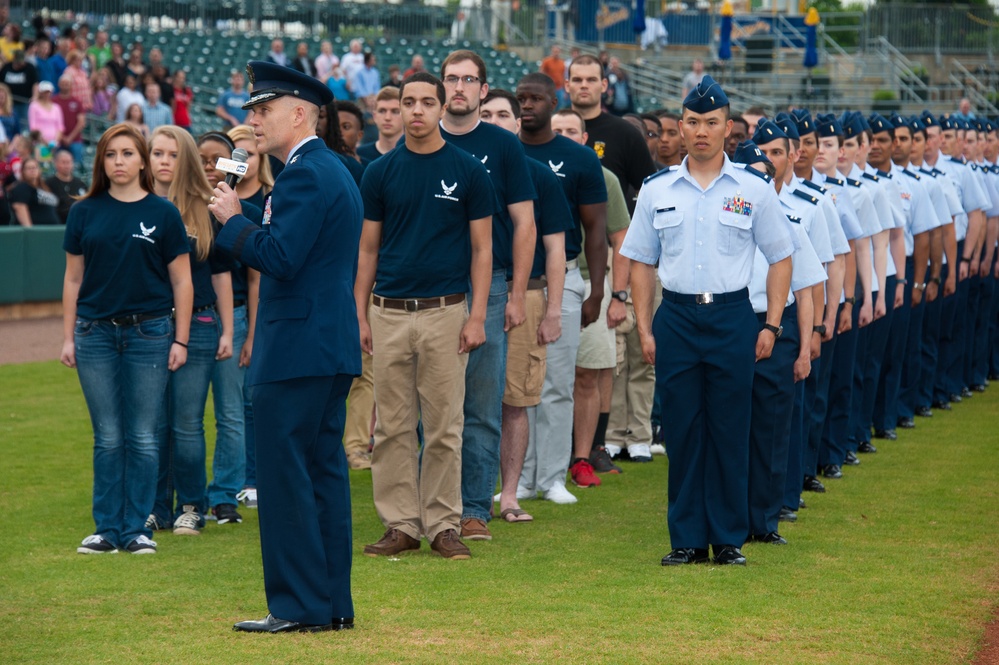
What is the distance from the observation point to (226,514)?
338 inches

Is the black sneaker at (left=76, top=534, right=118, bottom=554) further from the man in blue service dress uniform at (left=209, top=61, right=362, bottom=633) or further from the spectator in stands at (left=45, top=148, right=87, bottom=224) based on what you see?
the spectator in stands at (left=45, top=148, right=87, bottom=224)

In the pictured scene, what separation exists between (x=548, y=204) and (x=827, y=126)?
7.84 ft

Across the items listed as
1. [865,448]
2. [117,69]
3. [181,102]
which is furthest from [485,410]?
[117,69]

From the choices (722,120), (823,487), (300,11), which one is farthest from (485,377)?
(300,11)

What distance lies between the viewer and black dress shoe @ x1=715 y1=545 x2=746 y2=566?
23.6 ft

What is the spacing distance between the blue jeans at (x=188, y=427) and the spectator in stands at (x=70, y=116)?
14107 mm

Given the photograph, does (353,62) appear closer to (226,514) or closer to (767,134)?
(226,514)

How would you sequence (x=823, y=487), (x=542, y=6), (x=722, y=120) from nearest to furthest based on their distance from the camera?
1. (x=722, y=120)
2. (x=823, y=487)
3. (x=542, y=6)

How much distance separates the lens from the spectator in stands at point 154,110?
74.6 feet

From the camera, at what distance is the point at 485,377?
307 inches

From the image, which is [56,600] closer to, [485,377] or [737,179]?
[485,377]

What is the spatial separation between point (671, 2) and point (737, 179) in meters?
31.8

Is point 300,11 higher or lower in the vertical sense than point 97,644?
higher

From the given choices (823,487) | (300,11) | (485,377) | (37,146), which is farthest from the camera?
(300,11)
